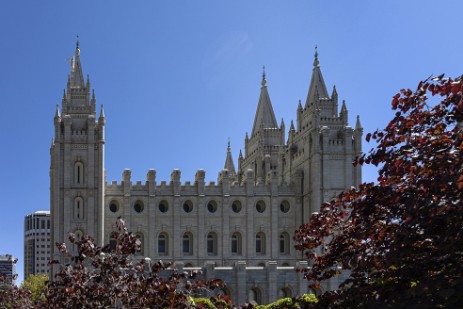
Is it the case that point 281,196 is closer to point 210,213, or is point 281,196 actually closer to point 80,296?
point 210,213

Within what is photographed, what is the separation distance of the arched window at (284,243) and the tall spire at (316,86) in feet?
41.8

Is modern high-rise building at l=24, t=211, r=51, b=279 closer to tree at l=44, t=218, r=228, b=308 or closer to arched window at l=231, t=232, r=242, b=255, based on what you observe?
arched window at l=231, t=232, r=242, b=255

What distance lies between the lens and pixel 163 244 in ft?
211

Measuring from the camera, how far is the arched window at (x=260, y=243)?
216ft

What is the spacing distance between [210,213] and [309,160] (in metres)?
10.4

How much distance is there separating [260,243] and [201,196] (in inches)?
285

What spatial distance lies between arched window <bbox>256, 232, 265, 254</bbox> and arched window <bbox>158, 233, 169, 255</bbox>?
27.8 feet

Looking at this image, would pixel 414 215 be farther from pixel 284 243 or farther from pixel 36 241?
pixel 36 241

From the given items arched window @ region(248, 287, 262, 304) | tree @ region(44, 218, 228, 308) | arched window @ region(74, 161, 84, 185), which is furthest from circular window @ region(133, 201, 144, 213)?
tree @ region(44, 218, 228, 308)

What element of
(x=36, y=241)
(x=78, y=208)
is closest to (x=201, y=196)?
(x=78, y=208)

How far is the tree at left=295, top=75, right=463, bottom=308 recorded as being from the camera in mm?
9734

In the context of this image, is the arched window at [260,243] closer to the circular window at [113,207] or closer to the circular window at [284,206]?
the circular window at [284,206]

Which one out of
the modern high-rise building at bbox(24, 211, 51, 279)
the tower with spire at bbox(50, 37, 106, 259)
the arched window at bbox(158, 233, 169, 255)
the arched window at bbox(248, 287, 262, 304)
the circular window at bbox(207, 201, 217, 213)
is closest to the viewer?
the arched window at bbox(248, 287, 262, 304)

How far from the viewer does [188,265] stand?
208ft
